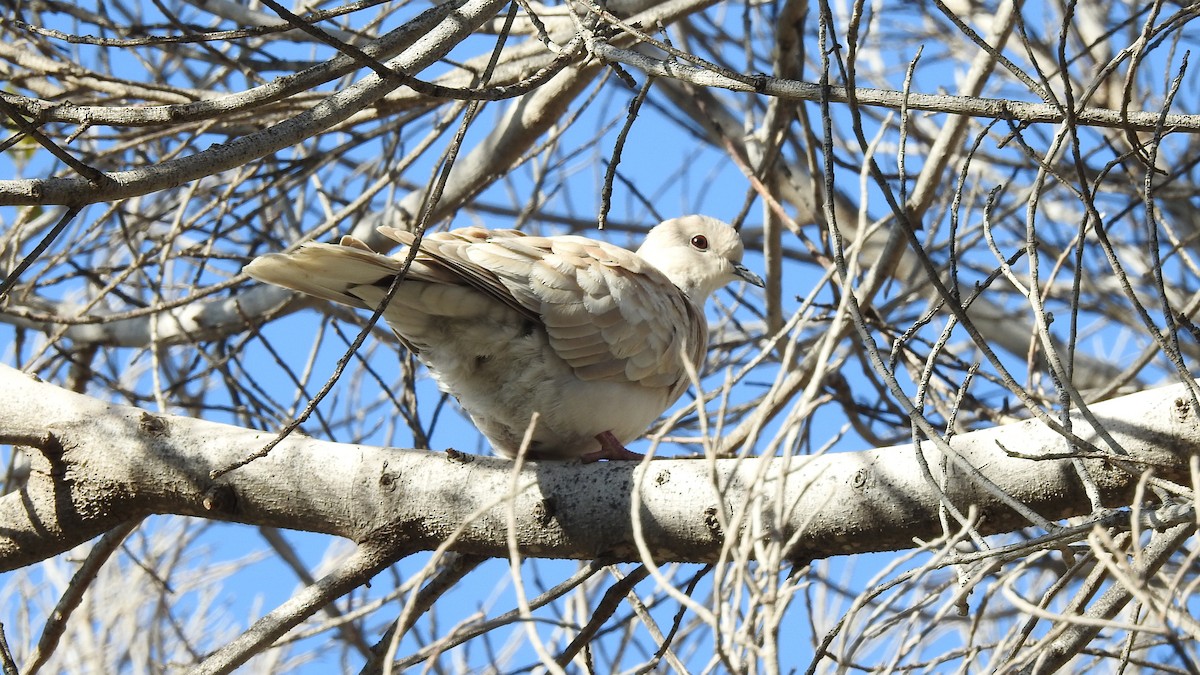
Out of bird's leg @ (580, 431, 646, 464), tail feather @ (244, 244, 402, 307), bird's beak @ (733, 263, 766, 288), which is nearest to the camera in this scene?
tail feather @ (244, 244, 402, 307)

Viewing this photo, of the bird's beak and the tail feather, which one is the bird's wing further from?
the bird's beak

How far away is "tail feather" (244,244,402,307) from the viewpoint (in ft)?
10.1

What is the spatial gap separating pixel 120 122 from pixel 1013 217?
4963 millimetres

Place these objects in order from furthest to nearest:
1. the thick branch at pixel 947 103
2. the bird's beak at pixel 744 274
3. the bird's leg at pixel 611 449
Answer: the bird's beak at pixel 744 274
the bird's leg at pixel 611 449
the thick branch at pixel 947 103

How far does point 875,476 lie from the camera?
2373mm

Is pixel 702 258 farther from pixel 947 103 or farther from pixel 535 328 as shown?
pixel 947 103

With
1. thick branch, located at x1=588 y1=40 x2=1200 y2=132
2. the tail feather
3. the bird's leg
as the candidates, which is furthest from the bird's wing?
thick branch, located at x1=588 y1=40 x2=1200 y2=132

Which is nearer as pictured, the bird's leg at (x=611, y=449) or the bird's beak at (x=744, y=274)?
the bird's leg at (x=611, y=449)

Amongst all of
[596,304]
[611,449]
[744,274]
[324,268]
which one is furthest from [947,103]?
[744,274]

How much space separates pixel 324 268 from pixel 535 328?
2.49 ft

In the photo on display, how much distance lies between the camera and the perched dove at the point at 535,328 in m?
3.35

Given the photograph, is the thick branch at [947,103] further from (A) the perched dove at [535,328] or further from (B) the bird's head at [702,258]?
(B) the bird's head at [702,258]

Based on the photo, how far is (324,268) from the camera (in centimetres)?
315

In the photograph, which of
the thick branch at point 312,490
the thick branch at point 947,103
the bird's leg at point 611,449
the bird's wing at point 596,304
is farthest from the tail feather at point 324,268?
the thick branch at point 947,103
